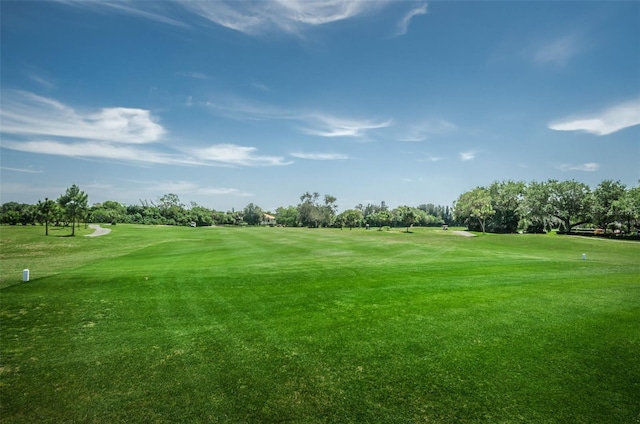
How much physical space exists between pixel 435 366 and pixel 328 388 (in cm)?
276

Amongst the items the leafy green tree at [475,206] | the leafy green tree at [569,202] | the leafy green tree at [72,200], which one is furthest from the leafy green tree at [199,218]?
the leafy green tree at [569,202]

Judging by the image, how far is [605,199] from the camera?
69.7m

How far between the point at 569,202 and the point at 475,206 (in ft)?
71.1

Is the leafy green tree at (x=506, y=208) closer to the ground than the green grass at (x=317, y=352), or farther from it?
farther from it

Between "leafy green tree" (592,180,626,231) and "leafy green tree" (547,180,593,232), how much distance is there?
11.4 ft

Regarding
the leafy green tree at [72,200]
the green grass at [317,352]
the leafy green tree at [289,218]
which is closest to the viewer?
the green grass at [317,352]

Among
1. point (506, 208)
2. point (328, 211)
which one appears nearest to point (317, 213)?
point (328, 211)

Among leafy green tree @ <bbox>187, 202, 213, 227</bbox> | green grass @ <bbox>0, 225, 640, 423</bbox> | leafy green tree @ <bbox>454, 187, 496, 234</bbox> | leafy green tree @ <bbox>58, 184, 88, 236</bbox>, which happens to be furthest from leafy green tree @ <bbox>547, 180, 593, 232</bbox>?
leafy green tree @ <bbox>187, 202, 213, 227</bbox>

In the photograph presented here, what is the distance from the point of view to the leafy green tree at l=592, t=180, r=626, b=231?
224ft

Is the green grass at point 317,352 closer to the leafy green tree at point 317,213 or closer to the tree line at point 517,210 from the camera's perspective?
the tree line at point 517,210

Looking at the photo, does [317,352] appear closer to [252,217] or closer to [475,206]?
[475,206]

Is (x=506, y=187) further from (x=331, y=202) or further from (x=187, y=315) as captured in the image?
(x=187, y=315)

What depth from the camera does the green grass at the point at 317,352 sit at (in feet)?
19.5

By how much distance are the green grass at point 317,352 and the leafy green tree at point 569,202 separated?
256 ft
